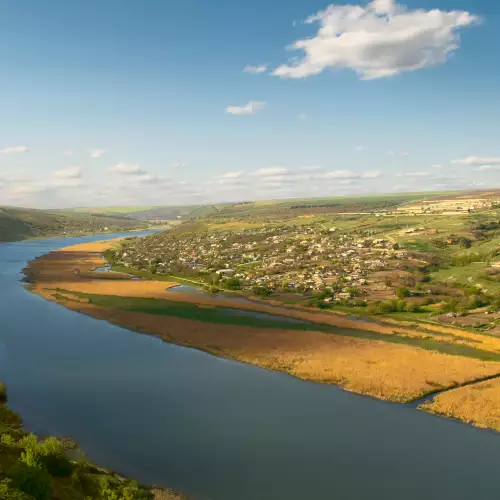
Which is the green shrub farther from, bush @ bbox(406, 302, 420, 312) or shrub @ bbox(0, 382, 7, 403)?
shrub @ bbox(0, 382, 7, 403)

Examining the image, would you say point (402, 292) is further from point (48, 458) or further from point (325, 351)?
point (48, 458)

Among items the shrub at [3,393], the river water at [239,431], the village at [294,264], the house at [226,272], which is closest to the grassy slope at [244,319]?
the village at [294,264]

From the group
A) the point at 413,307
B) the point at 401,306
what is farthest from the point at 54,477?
the point at 413,307

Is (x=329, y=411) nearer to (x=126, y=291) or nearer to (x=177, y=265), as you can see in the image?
(x=126, y=291)

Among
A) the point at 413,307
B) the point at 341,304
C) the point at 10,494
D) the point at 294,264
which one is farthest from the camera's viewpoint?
the point at 294,264

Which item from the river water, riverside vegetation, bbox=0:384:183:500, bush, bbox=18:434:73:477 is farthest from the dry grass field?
bush, bbox=18:434:73:477

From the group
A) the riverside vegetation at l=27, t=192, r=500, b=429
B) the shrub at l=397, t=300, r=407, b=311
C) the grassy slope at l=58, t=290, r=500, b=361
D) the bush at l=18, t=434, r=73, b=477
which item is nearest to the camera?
the bush at l=18, t=434, r=73, b=477
